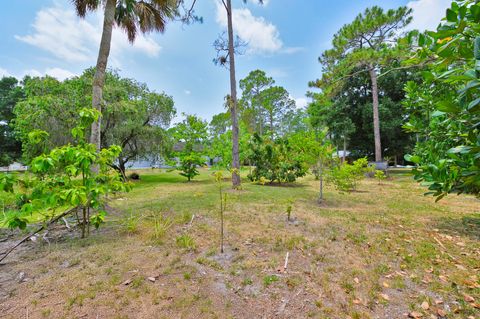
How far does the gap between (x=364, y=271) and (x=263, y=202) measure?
143 inches

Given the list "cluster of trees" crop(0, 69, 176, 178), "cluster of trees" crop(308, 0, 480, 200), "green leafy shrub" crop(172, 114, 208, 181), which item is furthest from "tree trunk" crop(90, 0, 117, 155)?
"green leafy shrub" crop(172, 114, 208, 181)

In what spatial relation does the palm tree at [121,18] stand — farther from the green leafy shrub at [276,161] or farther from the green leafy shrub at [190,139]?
the green leafy shrub at [276,161]

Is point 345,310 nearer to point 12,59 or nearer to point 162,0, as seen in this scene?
point 162,0

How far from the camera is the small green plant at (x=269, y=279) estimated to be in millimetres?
2249

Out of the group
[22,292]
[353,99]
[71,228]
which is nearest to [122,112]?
[71,228]

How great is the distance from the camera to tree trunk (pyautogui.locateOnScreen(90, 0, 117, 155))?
15.4 ft

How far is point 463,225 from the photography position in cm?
399

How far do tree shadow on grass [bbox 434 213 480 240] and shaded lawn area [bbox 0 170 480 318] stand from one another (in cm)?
2

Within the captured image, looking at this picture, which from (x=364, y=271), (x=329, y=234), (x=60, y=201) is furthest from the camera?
(x=329, y=234)

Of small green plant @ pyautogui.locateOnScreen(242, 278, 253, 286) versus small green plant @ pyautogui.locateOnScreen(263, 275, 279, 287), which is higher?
small green plant @ pyautogui.locateOnScreen(263, 275, 279, 287)

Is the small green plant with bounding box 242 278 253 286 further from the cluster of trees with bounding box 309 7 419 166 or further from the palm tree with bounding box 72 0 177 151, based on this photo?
the cluster of trees with bounding box 309 7 419 166

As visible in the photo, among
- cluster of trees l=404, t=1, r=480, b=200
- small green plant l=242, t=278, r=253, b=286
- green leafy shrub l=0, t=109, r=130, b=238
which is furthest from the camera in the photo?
green leafy shrub l=0, t=109, r=130, b=238

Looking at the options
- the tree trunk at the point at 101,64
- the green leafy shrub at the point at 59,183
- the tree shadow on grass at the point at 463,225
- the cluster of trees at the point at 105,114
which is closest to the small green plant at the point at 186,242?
the green leafy shrub at the point at 59,183

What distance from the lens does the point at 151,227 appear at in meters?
3.78
